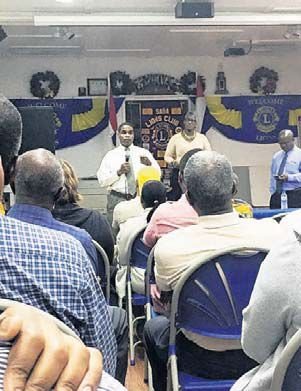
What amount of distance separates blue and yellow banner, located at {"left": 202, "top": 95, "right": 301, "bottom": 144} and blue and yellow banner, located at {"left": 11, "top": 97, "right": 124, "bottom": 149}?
1.71m

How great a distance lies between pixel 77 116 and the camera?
1044 cm

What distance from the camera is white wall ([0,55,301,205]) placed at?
10.4 m

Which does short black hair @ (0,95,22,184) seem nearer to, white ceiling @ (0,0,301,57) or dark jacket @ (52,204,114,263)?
dark jacket @ (52,204,114,263)

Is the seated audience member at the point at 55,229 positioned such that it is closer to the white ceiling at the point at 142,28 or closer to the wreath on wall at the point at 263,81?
the white ceiling at the point at 142,28

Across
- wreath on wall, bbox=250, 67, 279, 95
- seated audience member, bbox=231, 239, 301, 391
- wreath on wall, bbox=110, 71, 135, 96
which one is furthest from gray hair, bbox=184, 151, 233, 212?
wreath on wall, bbox=250, 67, 279, 95

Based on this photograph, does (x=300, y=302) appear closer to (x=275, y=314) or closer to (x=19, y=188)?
(x=275, y=314)

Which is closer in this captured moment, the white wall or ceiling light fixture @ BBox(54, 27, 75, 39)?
ceiling light fixture @ BBox(54, 27, 75, 39)

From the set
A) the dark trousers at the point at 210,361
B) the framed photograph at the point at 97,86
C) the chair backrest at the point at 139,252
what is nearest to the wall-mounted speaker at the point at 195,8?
the framed photograph at the point at 97,86

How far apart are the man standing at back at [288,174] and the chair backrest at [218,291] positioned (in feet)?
20.8

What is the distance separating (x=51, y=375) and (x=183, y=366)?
1.37 m

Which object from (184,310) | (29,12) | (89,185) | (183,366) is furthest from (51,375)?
(89,185)

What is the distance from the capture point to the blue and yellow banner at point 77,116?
34.0ft

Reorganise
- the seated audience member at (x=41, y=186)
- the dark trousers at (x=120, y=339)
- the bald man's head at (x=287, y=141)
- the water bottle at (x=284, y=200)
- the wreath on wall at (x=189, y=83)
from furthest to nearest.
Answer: the wreath on wall at (x=189, y=83), the bald man's head at (x=287, y=141), the water bottle at (x=284, y=200), the dark trousers at (x=120, y=339), the seated audience member at (x=41, y=186)

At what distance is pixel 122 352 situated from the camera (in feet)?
7.39
